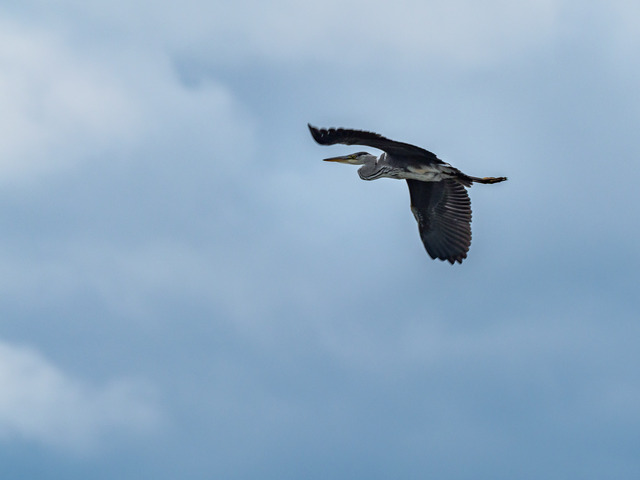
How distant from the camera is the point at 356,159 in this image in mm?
23781

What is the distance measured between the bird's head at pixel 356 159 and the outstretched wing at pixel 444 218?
177 cm

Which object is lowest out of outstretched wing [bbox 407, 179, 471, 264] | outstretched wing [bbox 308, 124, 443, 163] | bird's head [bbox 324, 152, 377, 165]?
outstretched wing [bbox 308, 124, 443, 163]

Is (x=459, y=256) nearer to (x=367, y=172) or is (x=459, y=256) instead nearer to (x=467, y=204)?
(x=467, y=204)

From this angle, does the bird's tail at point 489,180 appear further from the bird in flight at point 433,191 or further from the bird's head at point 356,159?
the bird's head at point 356,159

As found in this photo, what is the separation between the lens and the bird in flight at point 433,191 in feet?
75.2

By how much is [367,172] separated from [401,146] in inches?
80.1

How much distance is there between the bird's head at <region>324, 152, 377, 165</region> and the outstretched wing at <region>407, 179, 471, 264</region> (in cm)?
177

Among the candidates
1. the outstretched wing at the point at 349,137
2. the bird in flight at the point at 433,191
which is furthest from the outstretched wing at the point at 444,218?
the outstretched wing at the point at 349,137

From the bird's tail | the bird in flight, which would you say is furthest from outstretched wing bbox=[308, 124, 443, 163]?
the bird's tail

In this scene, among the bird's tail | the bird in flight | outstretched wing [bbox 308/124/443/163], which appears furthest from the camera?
the bird's tail

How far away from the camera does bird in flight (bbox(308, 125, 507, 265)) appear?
22922 mm

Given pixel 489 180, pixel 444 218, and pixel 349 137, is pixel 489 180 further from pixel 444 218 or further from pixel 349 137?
pixel 349 137

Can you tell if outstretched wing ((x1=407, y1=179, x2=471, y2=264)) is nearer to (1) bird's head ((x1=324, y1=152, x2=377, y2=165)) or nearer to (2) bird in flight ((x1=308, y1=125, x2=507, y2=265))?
(2) bird in flight ((x1=308, y1=125, x2=507, y2=265))

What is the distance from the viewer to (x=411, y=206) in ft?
81.8
